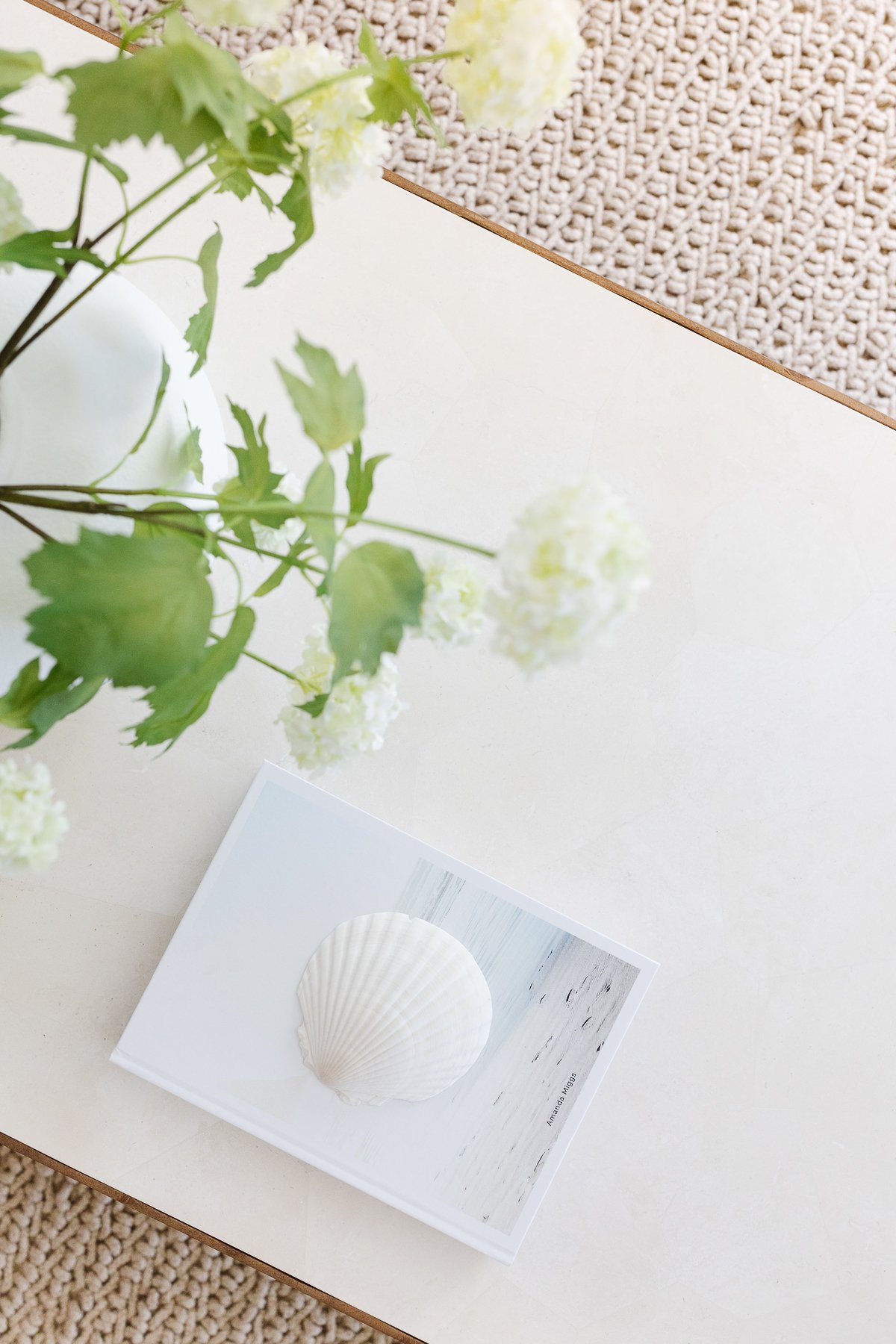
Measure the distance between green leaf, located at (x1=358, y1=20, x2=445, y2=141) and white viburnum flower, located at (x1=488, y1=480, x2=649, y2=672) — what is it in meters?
0.15

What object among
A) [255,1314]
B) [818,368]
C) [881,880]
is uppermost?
[818,368]

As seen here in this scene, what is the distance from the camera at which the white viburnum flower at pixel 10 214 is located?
0.39 metres

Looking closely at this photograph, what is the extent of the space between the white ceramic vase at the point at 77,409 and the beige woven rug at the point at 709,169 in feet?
Answer: 1.57

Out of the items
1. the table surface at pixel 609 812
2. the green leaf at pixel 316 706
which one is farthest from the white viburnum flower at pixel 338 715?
the table surface at pixel 609 812

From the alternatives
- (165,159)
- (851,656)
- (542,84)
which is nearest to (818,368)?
(851,656)

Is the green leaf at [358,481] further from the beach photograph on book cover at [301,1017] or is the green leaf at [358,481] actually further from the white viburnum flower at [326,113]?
the beach photograph on book cover at [301,1017]

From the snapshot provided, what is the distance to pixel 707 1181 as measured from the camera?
80 cm

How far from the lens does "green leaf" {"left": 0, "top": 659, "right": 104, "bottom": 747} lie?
397 mm

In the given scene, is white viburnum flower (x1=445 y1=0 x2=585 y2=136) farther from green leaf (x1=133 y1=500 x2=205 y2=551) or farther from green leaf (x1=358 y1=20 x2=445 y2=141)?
green leaf (x1=133 y1=500 x2=205 y2=551)

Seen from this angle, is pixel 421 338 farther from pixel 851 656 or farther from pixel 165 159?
pixel 851 656

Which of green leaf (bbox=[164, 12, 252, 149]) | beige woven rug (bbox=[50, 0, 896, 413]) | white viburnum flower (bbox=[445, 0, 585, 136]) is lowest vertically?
green leaf (bbox=[164, 12, 252, 149])

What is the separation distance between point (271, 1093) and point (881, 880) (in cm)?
48

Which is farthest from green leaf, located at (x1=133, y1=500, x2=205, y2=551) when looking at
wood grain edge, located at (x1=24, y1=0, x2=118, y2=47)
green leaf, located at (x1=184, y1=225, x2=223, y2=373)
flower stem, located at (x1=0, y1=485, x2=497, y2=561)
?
wood grain edge, located at (x1=24, y1=0, x2=118, y2=47)

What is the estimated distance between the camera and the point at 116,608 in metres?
0.33
